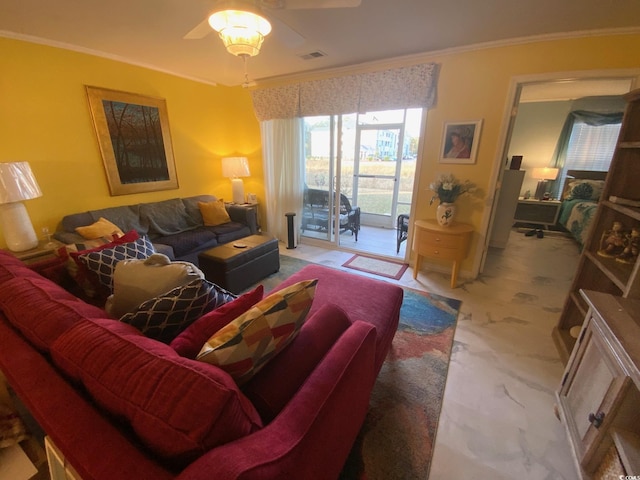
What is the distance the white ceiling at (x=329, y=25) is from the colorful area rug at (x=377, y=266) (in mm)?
2339

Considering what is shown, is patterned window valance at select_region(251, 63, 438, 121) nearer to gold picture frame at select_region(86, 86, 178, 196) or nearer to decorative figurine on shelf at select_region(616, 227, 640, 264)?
gold picture frame at select_region(86, 86, 178, 196)

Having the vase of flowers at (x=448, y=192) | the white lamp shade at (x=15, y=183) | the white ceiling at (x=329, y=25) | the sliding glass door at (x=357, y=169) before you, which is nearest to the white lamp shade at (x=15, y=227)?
the white lamp shade at (x=15, y=183)

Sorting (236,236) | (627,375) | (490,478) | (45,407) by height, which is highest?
(45,407)

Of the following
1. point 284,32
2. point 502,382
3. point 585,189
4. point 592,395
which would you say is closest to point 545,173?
point 585,189

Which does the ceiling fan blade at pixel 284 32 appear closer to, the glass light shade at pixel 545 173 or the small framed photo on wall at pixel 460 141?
the small framed photo on wall at pixel 460 141

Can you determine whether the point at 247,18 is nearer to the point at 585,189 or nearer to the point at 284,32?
the point at 284,32

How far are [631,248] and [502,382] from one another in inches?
44.6

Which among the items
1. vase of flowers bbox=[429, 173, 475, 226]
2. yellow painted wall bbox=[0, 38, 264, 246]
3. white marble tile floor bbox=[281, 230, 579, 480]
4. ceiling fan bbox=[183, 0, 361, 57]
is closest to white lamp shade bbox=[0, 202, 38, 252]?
yellow painted wall bbox=[0, 38, 264, 246]

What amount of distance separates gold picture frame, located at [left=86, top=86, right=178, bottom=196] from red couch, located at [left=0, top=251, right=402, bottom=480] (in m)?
2.48

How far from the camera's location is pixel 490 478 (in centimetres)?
118

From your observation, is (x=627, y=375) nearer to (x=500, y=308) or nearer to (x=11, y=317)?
(x=500, y=308)

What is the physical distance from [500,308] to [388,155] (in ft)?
10.8

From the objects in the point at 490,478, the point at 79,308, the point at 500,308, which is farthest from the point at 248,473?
the point at 500,308

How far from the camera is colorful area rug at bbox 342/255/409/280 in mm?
3146
